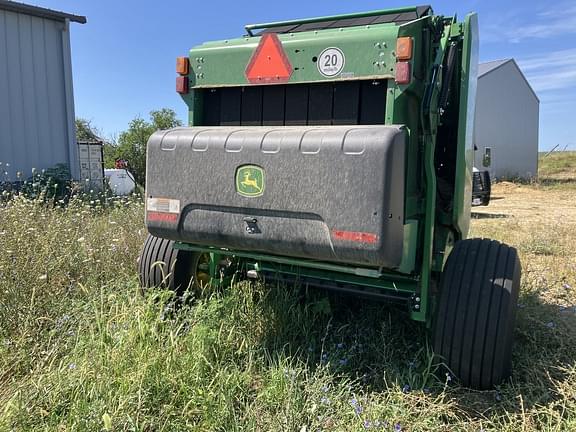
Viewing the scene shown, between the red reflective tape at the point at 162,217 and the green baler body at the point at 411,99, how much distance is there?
35cm

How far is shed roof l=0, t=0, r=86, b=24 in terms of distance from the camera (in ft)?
27.5

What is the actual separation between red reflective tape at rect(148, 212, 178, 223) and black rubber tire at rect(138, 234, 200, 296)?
2.46 ft

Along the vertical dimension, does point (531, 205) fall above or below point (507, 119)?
below

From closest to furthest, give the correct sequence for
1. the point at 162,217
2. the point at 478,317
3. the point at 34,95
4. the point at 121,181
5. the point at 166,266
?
the point at 478,317, the point at 162,217, the point at 166,266, the point at 34,95, the point at 121,181

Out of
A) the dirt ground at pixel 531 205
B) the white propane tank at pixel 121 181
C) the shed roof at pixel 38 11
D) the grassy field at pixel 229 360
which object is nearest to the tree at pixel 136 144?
the white propane tank at pixel 121 181

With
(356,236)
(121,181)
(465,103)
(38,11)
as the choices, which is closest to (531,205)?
(121,181)

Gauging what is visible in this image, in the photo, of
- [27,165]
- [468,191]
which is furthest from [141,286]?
[27,165]

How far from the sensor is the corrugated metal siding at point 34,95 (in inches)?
336

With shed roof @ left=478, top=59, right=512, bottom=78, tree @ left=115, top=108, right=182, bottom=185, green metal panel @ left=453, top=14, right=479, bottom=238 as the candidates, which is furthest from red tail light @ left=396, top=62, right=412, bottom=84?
shed roof @ left=478, top=59, right=512, bottom=78

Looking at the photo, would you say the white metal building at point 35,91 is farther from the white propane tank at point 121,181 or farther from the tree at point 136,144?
the tree at point 136,144

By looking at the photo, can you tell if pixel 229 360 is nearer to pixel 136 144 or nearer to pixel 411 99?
pixel 411 99

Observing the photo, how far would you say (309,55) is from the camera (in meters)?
2.69

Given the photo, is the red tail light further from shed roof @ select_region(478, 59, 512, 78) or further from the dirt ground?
shed roof @ select_region(478, 59, 512, 78)

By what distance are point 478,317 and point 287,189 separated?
47.8 inches
